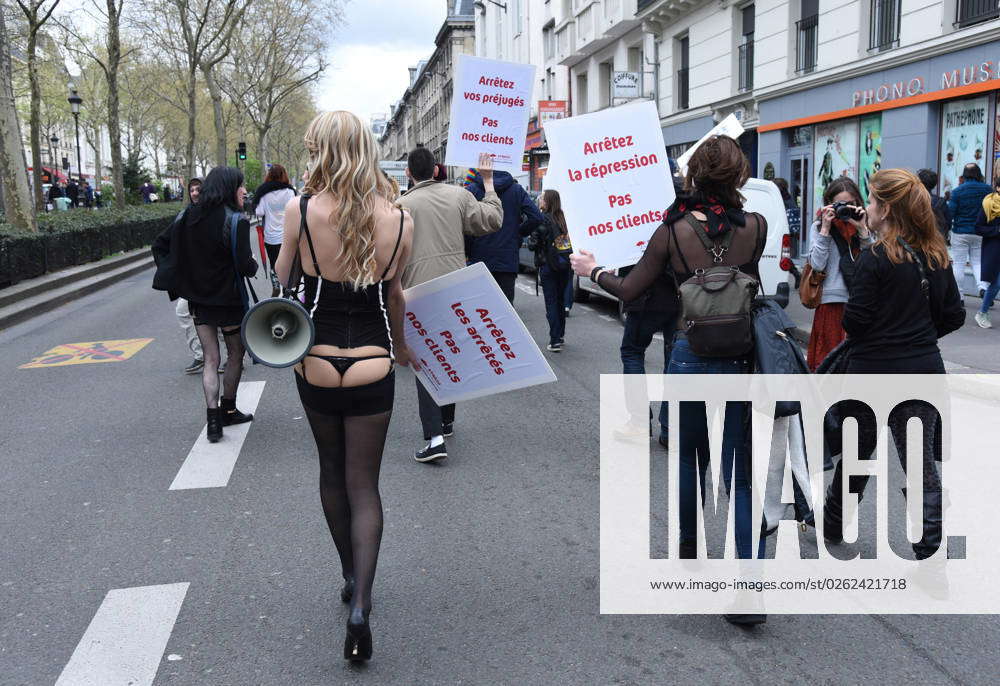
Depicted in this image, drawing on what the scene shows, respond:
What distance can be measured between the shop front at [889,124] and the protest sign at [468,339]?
326 inches

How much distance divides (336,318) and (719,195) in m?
1.48

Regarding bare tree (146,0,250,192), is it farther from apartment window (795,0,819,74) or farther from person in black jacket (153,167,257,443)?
person in black jacket (153,167,257,443)

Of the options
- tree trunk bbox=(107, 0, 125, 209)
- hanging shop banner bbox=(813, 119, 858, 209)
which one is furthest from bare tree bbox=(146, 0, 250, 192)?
hanging shop banner bbox=(813, 119, 858, 209)

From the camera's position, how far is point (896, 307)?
3.61 metres

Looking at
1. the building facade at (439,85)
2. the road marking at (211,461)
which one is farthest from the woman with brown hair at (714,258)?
the building facade at (439,85)

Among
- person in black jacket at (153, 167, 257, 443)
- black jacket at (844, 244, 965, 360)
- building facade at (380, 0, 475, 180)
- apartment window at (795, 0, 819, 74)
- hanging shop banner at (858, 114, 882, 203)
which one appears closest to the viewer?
black jacket at (844, 244, 965, 360)

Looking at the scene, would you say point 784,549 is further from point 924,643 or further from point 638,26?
point 638,26

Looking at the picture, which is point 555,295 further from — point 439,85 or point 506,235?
point 439,85

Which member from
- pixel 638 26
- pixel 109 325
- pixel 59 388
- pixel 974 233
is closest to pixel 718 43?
pixel 638 26

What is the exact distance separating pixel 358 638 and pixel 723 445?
151cm

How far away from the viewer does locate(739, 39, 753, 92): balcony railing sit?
2094 centimetres

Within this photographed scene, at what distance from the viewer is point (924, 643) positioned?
3314mm

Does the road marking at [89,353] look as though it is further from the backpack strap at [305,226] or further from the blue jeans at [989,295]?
the blue jeans at [989,295]

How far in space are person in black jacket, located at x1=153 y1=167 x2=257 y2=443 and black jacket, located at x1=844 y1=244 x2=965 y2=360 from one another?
394 cm
